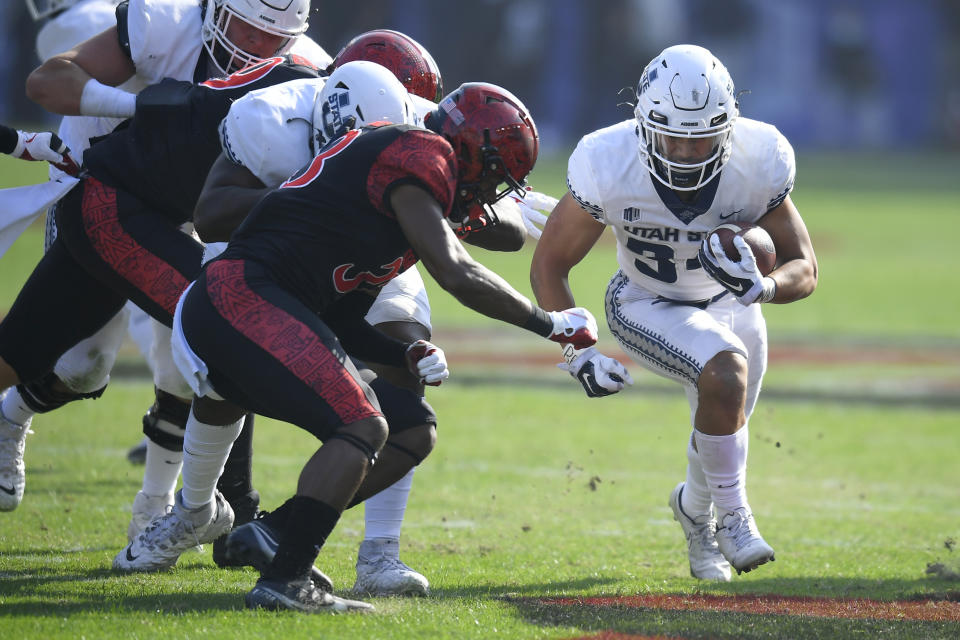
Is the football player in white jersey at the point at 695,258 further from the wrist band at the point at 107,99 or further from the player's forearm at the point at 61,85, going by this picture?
the player's forearm at the point at 61,85

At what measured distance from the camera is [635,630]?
3516 mm

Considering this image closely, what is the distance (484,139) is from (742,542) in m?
1.67

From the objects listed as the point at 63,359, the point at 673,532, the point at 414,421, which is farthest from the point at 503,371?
the point at 414,421

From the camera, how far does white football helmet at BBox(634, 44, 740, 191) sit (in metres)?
4.42

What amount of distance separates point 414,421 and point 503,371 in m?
6.22

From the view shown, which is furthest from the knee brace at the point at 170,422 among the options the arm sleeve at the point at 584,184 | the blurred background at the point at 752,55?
the blurred background at the point at 752,55

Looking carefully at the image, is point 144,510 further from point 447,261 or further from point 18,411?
point 447,261

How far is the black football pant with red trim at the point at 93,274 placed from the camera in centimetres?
427

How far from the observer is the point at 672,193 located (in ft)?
15.4

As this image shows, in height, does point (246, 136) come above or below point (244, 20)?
below

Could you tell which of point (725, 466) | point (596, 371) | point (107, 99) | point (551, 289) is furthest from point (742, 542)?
point (107, 99)

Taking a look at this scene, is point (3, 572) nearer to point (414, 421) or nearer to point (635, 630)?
point (414, 421)

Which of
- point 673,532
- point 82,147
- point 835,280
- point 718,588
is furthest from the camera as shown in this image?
point 835,280

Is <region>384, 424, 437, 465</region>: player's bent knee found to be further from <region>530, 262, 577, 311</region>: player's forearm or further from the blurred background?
the blurred background
